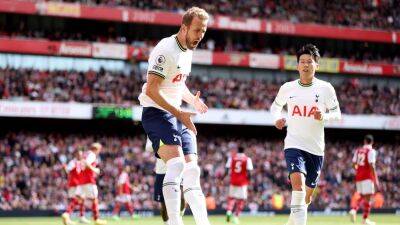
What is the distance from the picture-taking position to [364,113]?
152 feet

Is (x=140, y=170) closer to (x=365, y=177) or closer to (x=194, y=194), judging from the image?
(x=365, y=177)

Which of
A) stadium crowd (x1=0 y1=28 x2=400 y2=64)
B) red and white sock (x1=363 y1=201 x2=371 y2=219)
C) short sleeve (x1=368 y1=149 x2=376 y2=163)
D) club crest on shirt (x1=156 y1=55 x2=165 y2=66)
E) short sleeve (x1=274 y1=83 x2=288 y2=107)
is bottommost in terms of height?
red and white sock (x1=363 y1=201 x2=371 y2=219)

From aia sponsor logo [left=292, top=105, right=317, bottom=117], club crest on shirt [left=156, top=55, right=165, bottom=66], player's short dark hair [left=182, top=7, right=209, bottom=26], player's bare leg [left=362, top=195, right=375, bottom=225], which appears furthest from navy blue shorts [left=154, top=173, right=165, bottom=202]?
player's bare leg [left=362, top=195, right=375, bottom=225]

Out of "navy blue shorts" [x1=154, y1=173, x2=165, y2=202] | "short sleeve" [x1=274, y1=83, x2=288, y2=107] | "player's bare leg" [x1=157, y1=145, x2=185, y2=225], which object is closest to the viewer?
"player's bare leg" [x1=157, y1=145, x2=185, y2=225]

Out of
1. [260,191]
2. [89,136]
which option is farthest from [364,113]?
[89,136]

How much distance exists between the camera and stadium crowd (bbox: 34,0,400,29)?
1756 inches

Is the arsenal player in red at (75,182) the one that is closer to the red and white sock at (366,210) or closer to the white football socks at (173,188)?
the red and white sock at (366,210)

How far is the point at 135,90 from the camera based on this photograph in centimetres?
4034

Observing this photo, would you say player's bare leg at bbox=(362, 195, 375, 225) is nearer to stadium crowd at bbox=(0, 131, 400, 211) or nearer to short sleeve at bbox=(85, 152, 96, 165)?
short sleeve at bbox=(85, 152, 96, 165)

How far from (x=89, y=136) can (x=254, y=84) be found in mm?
11118

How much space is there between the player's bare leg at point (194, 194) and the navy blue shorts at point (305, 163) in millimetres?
2788

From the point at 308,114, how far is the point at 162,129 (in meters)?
3.58

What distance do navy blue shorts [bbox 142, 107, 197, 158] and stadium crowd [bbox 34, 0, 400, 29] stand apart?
3371 cm

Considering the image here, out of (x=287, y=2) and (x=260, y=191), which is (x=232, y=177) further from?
(x=287, y=2)
